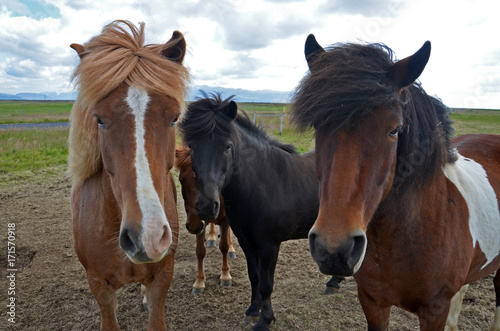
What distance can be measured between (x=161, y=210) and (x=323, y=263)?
0.91m

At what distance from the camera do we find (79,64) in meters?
2.19

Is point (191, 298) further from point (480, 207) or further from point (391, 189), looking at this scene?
point (480, 207)

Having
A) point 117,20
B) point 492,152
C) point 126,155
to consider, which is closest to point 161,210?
point 126,155

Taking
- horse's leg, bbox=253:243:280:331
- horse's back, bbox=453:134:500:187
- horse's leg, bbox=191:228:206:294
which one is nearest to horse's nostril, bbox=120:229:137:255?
horse's leg, bbox=253:243:280:331

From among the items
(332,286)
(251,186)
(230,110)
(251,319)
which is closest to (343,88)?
(230,110)

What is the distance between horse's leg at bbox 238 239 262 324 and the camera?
377 cm

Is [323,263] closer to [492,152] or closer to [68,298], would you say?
[492,152]

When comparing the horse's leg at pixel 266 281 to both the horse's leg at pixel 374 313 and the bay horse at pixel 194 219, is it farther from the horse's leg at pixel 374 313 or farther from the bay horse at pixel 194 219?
the horse's leg at pixel 374 313

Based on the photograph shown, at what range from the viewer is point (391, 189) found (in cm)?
202

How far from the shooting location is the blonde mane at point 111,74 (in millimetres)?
1965

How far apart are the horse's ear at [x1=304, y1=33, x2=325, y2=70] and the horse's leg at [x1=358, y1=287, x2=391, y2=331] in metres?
1.82

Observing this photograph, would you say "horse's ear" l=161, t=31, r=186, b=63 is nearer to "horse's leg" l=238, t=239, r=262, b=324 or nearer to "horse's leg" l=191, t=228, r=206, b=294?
"horse's leg" l=238, t=239, r=262, b=324

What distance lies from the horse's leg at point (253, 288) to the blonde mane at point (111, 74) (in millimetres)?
2167

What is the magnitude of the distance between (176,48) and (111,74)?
2.00 feet
